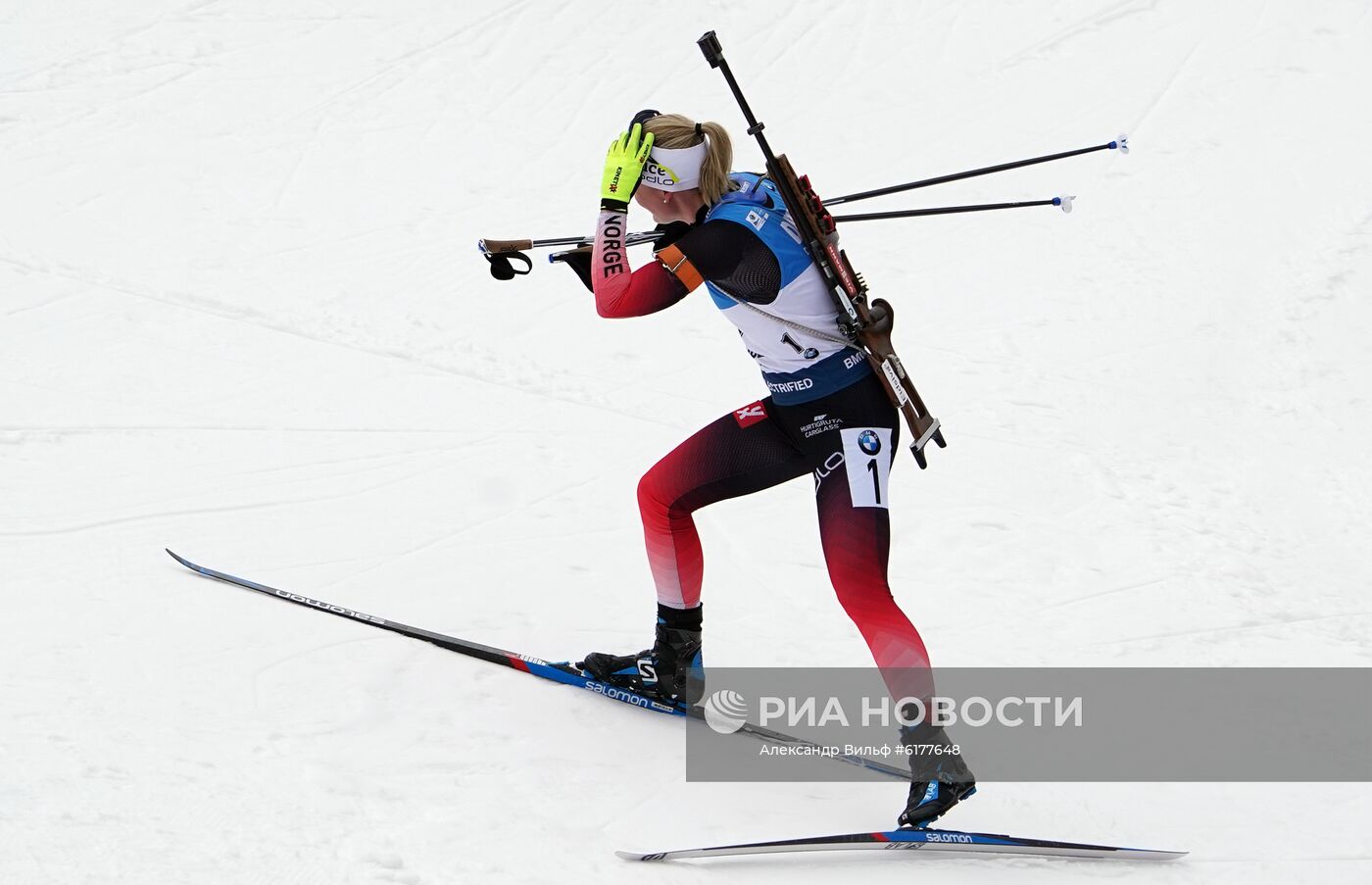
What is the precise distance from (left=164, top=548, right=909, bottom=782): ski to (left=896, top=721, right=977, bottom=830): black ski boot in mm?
462

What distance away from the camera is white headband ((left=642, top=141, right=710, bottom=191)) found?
361cm

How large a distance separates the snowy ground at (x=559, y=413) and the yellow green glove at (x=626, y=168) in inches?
64.5

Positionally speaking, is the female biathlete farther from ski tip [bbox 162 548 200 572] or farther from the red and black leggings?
ski tip [bbox 162 548 200 572]

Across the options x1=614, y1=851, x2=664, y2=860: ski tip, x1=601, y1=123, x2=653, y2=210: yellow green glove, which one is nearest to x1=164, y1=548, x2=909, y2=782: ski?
x1=614, y1=851, x2=664, y2=860: ski tip

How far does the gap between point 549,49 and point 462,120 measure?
1281 millimetres

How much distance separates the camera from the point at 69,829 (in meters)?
3.18

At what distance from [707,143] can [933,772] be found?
5.94 feet

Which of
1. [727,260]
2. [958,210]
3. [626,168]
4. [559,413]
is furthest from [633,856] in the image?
[559,413]

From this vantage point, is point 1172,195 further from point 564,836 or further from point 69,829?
point 69,829

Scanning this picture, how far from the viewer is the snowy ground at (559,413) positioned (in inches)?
147

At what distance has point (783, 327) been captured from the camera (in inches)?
146

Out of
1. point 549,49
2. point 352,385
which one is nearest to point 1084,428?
point 352,385

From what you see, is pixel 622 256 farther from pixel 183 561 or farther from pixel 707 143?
pixel 183 561

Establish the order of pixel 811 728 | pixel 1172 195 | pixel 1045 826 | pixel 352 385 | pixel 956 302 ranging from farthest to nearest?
pixel 1172 195, pixel 956 302, pixel 352 385, pixel 811 728, pixel 1045 826
